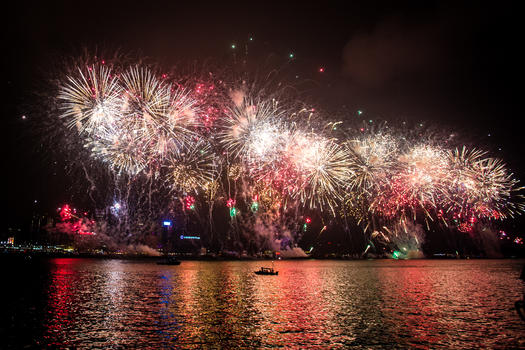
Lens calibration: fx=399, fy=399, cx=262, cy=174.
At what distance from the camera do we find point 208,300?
26.1 metres

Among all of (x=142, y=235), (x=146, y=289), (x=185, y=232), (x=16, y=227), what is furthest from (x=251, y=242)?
(x=146, y=289)

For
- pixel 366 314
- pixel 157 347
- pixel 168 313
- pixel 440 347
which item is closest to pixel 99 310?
pixel 168 313

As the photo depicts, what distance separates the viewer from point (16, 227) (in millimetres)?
143625

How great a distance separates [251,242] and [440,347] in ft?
388

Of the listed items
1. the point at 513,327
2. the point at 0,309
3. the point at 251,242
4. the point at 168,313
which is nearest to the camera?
the point at 513,327

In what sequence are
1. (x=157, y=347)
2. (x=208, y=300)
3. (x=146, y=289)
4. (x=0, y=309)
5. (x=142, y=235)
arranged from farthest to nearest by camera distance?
(x=142, y=235), (x=146, y=289), (x=208, y=300), (x=0, y=309), (x=157, y=347)

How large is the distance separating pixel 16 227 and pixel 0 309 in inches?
5604

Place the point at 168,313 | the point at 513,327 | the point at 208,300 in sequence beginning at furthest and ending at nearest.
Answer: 1. the point at 208,300
2. the point at 168,313
3. the point at 513,327

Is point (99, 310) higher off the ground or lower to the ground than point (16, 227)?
lower

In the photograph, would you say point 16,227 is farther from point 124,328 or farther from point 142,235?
point 124,328

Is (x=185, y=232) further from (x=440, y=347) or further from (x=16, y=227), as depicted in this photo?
(x=440, y=347)

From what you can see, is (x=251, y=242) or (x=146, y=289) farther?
(x=251, y=242)

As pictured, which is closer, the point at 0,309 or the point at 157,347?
the point at 157,347

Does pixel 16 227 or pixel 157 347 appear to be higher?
pixel 16 227
